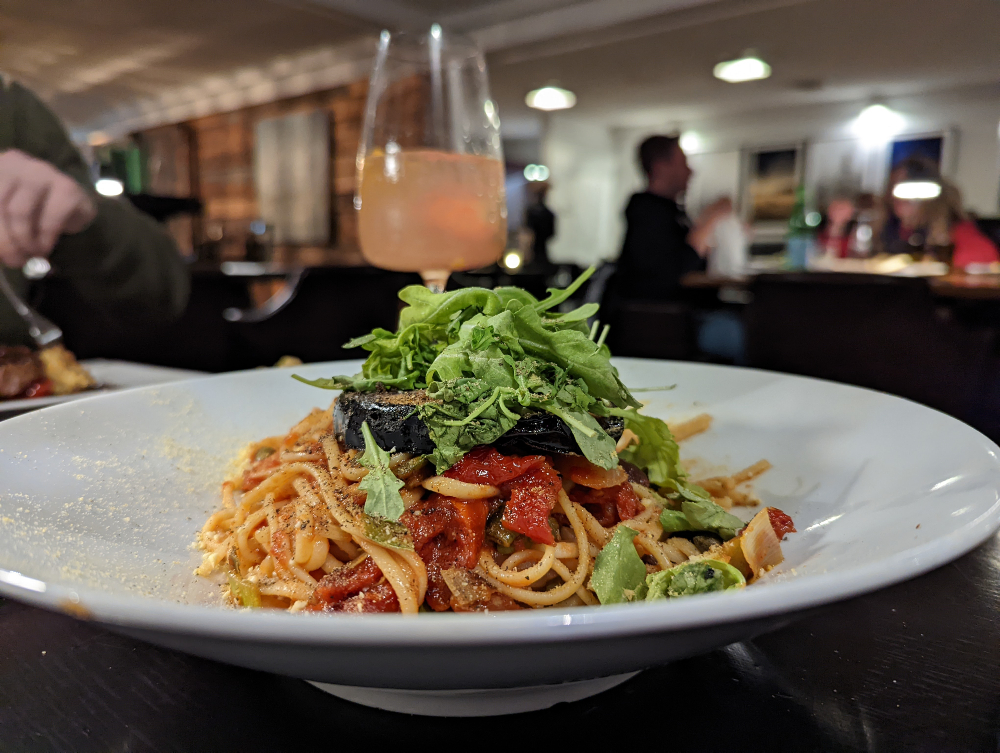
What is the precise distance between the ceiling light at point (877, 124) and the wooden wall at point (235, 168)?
841 centimetres

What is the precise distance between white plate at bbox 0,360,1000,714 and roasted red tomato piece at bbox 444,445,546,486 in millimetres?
282

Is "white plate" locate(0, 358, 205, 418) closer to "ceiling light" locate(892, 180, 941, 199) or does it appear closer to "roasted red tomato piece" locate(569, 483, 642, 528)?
"roasted red tomato piece" locate(569, 483, 642, 528)

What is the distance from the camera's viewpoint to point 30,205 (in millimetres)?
2391

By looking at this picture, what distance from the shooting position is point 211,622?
1.23 ft

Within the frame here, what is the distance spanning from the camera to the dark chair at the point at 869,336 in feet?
12.3

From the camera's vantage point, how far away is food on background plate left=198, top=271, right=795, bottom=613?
0.79 metres

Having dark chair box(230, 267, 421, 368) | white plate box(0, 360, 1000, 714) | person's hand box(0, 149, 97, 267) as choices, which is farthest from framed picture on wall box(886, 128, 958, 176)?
person's hand box(0, 149, 97, 267)

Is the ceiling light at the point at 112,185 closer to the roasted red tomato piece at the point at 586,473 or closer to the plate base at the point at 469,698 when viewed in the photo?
the roasted red tomato piece at the point at 586,473

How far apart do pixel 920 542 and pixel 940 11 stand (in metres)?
8.81

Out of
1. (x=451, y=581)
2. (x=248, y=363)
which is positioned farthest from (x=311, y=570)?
(x=248, y=363)

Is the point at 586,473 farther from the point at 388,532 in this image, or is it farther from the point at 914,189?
the point at 914,189

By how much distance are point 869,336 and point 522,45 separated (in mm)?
6172

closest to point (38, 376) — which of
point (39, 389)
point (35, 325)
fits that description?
point (39, 389)

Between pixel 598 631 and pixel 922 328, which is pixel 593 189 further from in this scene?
pixel 598 631
